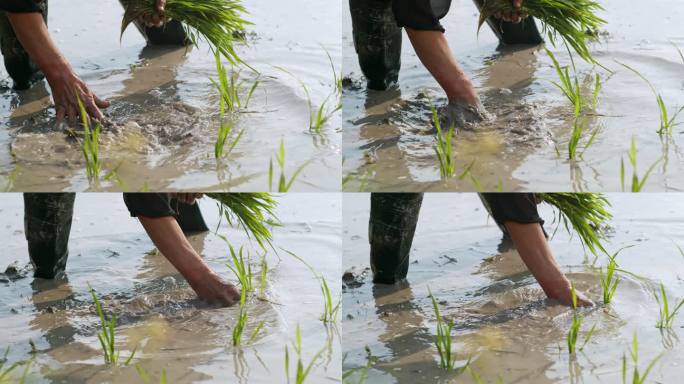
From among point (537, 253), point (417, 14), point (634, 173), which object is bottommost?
point (537, 253)

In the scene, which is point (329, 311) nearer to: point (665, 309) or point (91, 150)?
point (91, 150)

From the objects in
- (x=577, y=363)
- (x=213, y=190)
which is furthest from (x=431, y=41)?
(x=577, y=363)

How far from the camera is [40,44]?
147 inches

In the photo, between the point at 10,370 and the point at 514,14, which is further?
the point at 514,14

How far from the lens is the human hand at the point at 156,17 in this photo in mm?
4219

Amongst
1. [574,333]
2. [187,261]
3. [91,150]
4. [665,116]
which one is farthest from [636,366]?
[91,150]

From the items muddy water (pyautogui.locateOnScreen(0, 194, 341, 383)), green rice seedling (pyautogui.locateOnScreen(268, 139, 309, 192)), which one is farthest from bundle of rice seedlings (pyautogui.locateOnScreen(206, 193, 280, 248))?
green rice seedling (pyautogui.locateOnScreen(268, 139, 309, 192))

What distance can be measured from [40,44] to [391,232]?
4.31 feet

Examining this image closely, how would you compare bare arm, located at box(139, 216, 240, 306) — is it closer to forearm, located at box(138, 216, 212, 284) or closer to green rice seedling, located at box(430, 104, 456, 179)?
forearm, located at box(138, 216, 212, 284)

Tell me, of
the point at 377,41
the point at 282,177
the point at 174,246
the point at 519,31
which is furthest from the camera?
the point at 519,31

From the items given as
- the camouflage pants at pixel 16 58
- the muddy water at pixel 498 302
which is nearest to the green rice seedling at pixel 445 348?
the muddy water at pixel 498 302

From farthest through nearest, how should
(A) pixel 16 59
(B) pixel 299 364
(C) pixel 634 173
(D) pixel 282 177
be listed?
(A) pixel 16 59 < (D) pixel 282 177 < (C) pixel 634 173 < (B) pixel 299 364

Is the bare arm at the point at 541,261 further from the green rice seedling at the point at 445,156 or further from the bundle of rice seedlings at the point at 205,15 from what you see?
the bundle of rice seedlings at the point at 205,15

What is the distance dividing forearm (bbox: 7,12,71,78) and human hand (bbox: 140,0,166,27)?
23.2 inches
